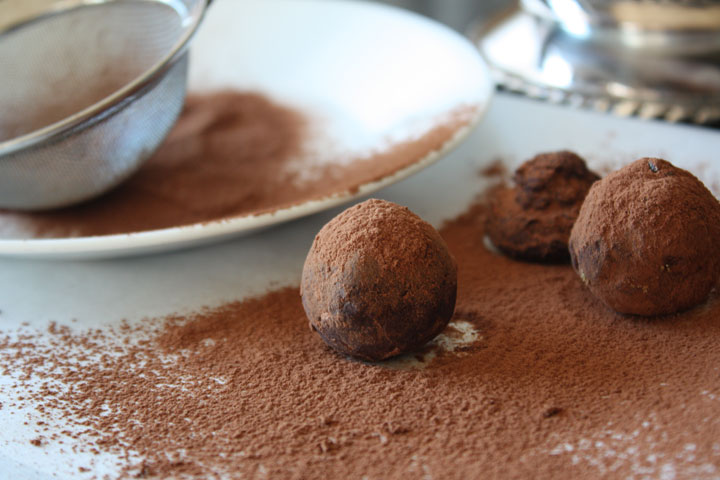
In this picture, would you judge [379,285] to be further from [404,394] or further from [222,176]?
[222,176]

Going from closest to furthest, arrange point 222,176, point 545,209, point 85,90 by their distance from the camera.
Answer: point 545,209 → point 222,176 → point 85,90

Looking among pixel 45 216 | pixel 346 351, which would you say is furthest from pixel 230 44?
pixel 346 351

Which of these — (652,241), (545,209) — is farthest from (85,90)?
(652,241)

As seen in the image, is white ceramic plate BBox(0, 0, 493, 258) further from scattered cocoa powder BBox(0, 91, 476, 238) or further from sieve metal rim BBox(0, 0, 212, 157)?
sieve metal rim BBox(0, 0, 212, 157)

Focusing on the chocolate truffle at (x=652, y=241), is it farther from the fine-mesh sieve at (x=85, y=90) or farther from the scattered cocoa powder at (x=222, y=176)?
the fine-mesh sieve at (x=85, y=90)

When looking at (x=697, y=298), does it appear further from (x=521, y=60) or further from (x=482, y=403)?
(x=521, y=60)

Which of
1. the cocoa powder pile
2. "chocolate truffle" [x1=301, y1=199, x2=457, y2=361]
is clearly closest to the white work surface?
the cocoa powder pile
